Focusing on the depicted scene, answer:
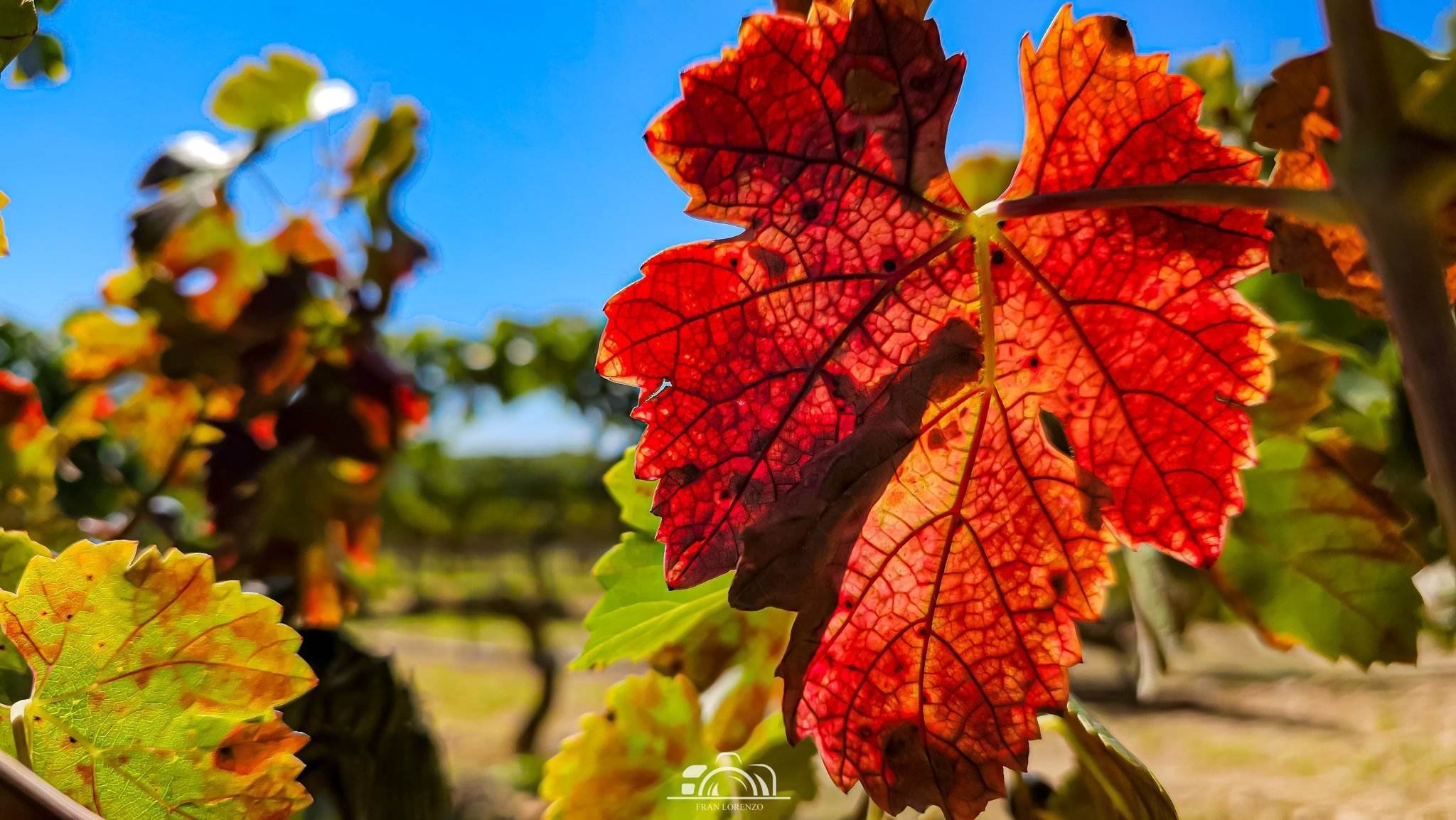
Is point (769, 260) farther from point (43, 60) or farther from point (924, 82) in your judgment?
point (43, 60)

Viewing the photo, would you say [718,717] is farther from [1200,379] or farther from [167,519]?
[167,519]

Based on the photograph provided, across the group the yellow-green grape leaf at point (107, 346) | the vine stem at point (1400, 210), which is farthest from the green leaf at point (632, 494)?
the yellow-green grape leaf at point (107, 346)

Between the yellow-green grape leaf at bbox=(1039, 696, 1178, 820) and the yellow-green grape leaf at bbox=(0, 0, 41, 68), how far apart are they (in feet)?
0.97

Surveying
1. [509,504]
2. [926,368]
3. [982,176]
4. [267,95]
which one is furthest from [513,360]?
[509,504]

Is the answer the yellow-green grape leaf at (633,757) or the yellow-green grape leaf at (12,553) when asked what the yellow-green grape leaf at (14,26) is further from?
the yellow-green grape leaf at (633,757)

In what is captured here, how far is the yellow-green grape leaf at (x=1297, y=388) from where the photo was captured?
1.14ft

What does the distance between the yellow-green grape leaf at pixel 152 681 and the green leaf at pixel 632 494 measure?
0.44 ft

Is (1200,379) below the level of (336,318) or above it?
below

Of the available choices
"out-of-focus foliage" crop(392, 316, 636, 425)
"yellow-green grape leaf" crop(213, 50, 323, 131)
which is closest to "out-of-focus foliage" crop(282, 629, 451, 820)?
"yellow-green grape leaf" crop(213, 50, 323, 131)

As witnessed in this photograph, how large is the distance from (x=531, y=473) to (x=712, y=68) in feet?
24.4

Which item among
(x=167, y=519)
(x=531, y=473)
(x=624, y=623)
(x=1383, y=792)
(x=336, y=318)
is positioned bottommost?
(x=1383, y=792)

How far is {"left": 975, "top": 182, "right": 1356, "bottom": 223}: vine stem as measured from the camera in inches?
6.2

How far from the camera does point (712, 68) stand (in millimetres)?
198

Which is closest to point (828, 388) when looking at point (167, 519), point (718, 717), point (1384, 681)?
point (718, 717)
